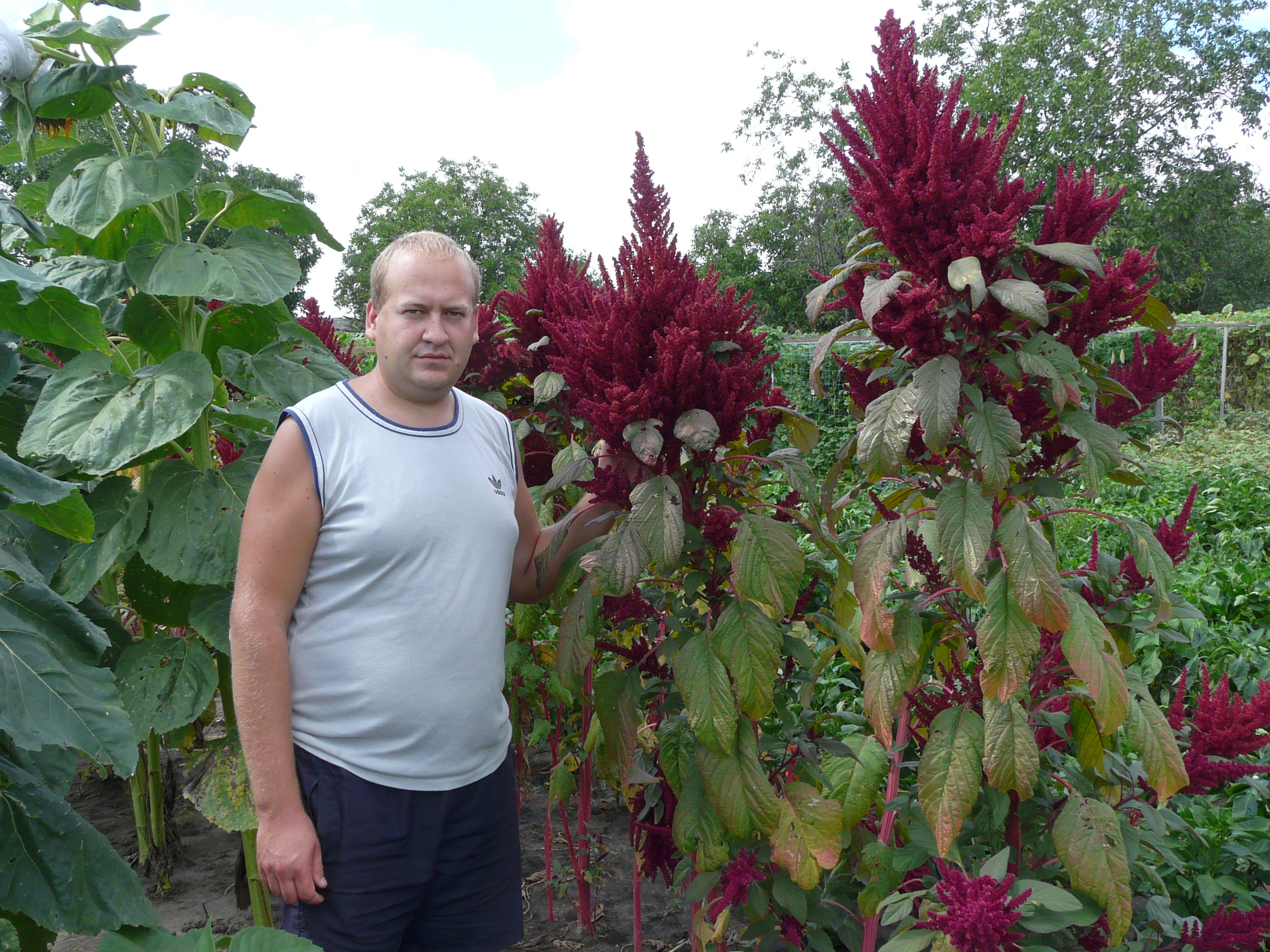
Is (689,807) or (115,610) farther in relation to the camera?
(115,610)

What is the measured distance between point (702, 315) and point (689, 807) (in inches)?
38.8

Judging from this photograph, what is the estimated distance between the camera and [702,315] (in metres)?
1.63

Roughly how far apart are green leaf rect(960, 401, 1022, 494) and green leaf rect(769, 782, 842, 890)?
0.70 meters

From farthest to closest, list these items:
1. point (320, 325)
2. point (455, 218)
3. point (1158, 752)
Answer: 1. point (455, 218)
2. point (320, 325)
3. point (1158, 752)

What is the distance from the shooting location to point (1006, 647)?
161 centimetres

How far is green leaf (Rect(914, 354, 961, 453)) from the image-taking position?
1.55m

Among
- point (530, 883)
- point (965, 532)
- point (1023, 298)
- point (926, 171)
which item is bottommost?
point (530, 883)

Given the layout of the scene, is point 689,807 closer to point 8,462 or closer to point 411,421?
point 411,421

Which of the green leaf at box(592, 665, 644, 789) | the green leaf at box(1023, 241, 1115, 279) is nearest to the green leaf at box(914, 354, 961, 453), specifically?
the green leaf at box(1023, 241, 1115, 279)

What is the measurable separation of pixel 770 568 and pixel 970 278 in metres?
0.61

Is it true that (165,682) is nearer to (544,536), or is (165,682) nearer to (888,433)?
(544,536)

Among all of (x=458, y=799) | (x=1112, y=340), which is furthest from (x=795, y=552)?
(x=1112, y=340)

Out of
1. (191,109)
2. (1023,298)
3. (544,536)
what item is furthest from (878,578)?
(191,109)

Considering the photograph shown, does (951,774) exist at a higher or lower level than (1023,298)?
lower
